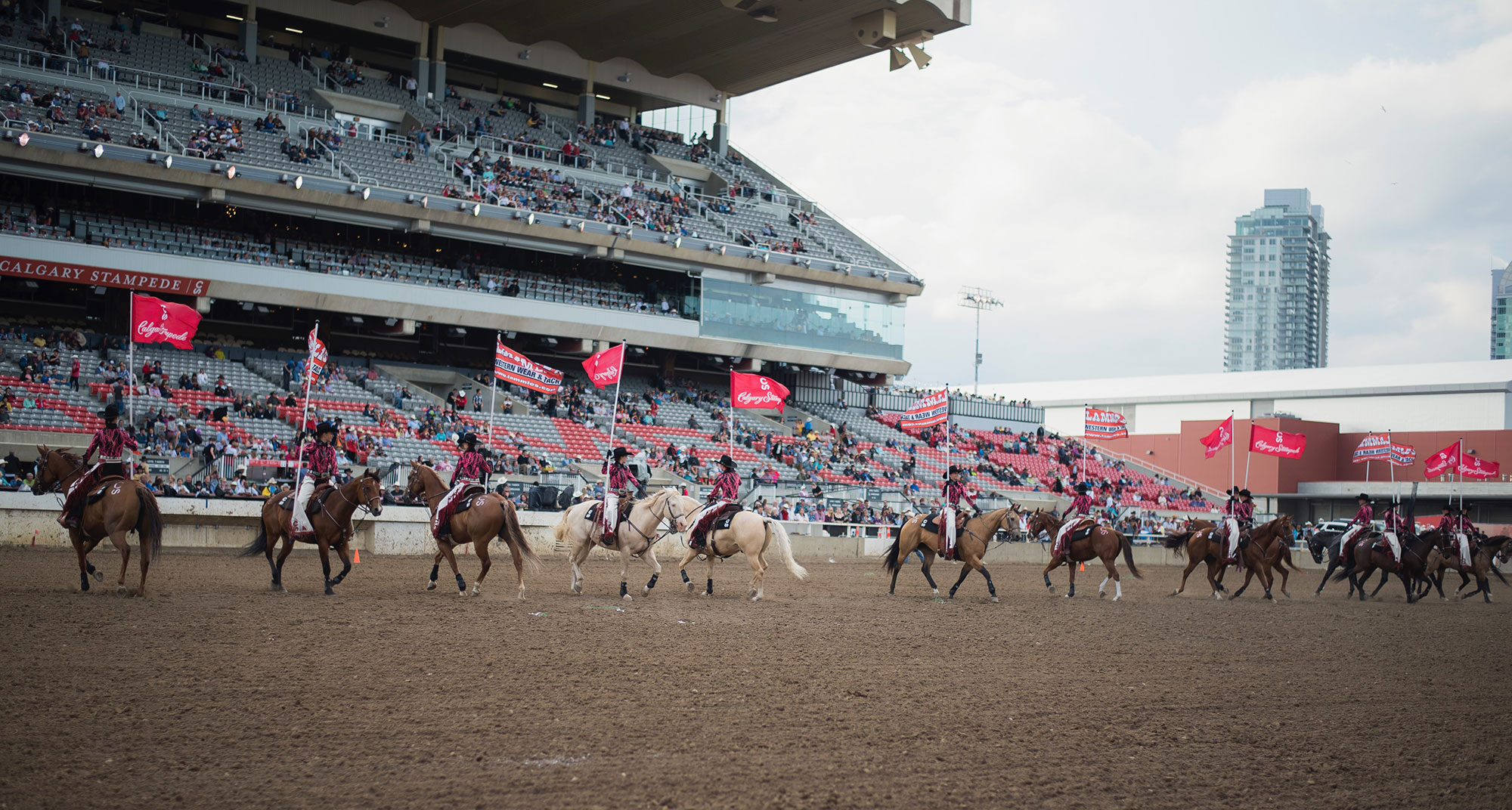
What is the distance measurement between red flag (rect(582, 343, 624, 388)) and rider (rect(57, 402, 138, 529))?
15807mm

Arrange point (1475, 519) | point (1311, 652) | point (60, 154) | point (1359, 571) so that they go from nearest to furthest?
1. point (1311, 652)
2. point (1359, 571)
3. point (60, 154)
4. point (1475, 519)

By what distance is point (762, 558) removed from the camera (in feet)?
65.9

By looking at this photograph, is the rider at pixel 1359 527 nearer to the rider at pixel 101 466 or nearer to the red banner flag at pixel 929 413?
the red banner flag at pixel 929 413

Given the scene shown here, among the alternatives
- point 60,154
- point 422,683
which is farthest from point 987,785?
point 60,154

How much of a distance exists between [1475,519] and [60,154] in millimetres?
68478

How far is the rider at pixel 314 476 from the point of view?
17266 millimetres

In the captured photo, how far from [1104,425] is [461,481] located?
123ft

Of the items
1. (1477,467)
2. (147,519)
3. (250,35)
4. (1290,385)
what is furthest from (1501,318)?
(147,519)

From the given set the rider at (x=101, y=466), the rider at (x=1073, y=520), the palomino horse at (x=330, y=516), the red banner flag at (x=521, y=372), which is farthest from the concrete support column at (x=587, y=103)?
the rider at (x=101, y=466)

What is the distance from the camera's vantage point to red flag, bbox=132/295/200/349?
29453mm

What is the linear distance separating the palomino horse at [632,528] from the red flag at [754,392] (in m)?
19.4

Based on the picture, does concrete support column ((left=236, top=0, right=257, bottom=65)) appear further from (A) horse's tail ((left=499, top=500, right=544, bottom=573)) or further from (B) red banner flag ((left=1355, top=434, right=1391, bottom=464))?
(B) red banner flag ((left=1355, top=434, right=1391, bottom=464))

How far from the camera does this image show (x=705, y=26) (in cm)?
5197

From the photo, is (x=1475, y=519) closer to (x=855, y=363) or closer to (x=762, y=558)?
(x=855, y=363)
